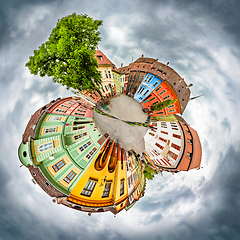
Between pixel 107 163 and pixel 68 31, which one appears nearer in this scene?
pixel 68 31

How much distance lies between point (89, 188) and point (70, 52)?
674 cm

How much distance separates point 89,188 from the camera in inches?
184

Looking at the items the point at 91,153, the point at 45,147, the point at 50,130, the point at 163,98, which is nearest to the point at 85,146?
the point at 91,153

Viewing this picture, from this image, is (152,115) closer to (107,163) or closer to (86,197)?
(107,163)

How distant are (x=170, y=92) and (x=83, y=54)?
683cm

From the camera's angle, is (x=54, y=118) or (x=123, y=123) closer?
(x=54, y=118)

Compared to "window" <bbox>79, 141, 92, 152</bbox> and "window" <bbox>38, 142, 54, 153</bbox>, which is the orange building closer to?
"window" <bbox>79, 141, 92, 152</bbox>

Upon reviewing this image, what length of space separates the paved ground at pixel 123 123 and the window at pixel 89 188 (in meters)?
3.01

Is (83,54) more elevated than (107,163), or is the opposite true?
(83,54)

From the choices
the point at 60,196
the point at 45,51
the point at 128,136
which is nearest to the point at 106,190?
the point at 60,196

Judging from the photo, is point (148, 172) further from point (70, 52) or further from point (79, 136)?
point (70, 52)

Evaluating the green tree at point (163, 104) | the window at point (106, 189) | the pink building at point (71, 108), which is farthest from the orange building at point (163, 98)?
the window at point (106, 189)

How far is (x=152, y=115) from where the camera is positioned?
7590 mm

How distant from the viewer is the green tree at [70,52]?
3723 mm
